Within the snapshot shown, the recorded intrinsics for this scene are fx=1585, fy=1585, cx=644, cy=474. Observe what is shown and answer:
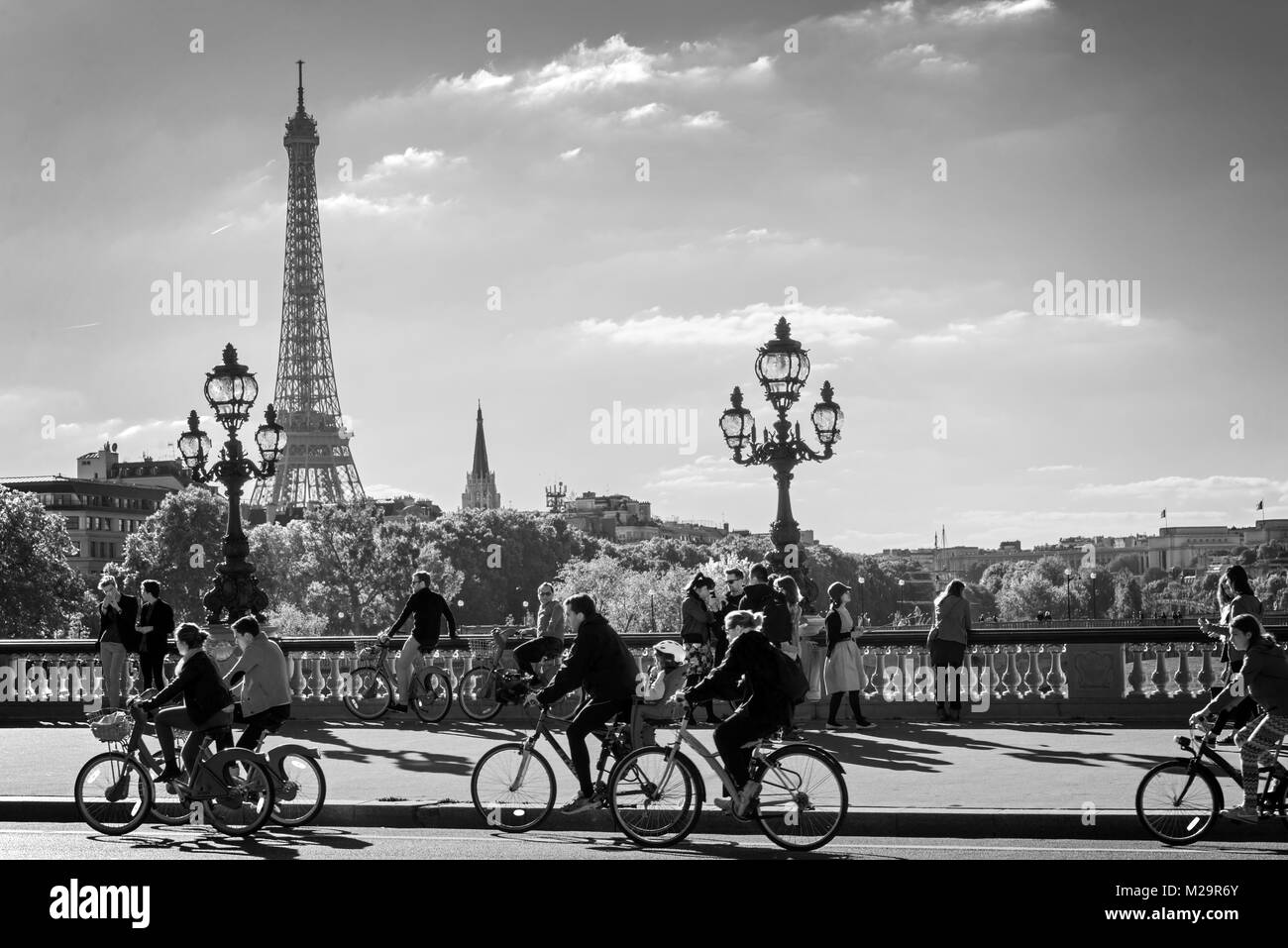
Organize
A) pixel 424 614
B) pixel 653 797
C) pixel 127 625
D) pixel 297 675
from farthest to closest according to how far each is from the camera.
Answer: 1. pixel 297 675
2. pixel 127 625
3. pixel 424 614
4. pixel 653 797

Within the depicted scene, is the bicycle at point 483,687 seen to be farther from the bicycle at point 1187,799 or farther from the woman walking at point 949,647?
the bicycle at point 1187,799

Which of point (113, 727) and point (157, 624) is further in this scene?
point (157, 624)

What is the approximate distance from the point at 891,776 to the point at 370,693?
8.46 m

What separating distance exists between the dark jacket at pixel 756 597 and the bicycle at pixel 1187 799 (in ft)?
19.7

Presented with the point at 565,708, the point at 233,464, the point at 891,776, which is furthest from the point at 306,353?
the point at 891,776

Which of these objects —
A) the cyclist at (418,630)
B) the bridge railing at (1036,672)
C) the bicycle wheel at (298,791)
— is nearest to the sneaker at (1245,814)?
the bicycle wheel at (298,791)

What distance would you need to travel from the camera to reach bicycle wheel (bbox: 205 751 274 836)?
12.0m

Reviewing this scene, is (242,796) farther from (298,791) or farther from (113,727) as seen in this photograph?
(113,727)

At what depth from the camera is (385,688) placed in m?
20.5

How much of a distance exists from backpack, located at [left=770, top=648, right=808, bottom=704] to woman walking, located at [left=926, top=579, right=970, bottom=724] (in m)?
7.91

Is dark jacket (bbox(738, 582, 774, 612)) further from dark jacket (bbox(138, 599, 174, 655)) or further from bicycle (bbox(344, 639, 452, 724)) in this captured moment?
dark jacket (bbox(138, 599, 174, 655))

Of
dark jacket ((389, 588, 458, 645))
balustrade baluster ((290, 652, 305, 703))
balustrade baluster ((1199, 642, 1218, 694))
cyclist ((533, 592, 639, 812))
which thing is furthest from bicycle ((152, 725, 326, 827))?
balustrade baluster ((1199, 642, 1218, 694))
